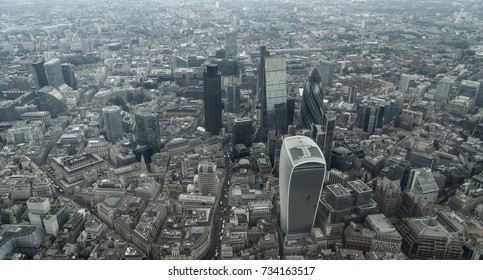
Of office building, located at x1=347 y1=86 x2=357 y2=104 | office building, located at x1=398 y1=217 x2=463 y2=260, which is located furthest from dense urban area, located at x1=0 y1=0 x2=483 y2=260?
office building, located at x1=347 y1=86 x2=357 y2=104

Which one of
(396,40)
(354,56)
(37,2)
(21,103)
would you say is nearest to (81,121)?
(21,103)

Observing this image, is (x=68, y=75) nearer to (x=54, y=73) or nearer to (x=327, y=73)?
(x=54, y=73)

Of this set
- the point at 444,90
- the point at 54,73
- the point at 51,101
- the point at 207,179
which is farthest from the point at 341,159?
the point at 54,73

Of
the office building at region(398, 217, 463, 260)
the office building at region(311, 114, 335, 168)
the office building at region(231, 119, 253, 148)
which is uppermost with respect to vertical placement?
the office building at region(311, 114, 335, 168)

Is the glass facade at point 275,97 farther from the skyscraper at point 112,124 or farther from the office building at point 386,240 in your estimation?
the office building at point 386,240

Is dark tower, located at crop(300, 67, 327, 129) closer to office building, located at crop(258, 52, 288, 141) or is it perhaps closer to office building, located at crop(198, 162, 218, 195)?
office building, located at crop(258, 52, 288, 141)

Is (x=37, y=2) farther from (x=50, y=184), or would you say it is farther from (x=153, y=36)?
(x=50, y=184)
